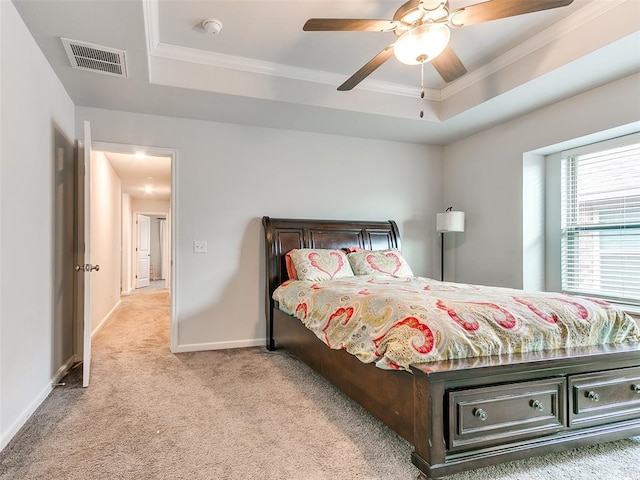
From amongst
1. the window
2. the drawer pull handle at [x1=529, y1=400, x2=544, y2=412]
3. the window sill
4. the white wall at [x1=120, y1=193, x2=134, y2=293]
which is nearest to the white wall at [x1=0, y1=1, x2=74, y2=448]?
the drawer pull handle at [x1=529, y1=400, x2=544, y2=412]

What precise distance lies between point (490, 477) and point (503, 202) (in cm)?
304

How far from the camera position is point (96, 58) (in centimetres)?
269

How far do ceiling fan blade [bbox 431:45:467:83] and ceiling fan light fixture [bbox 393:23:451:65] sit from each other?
21 centimetres

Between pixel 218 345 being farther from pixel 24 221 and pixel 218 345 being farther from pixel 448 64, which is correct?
pixel 448 64

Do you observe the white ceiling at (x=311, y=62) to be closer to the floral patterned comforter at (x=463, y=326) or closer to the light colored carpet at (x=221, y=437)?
the floral patterned comforter at (x=463, y=326)

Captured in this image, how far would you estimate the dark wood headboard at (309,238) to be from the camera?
13.0 feet

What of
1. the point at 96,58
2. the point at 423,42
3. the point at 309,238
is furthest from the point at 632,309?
the point at 96,58

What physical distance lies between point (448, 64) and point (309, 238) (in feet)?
7.33

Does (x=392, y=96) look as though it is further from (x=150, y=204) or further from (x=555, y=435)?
(x=150, y=204)

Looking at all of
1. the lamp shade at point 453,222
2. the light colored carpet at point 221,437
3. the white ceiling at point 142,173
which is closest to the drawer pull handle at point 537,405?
the light colored carpet at point 221,437

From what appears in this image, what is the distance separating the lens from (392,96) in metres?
3.86

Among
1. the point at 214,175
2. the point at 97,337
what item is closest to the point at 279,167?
the point at 214,175

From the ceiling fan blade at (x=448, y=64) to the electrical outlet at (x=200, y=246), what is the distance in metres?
2.71

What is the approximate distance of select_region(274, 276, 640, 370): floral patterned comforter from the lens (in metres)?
1.75
